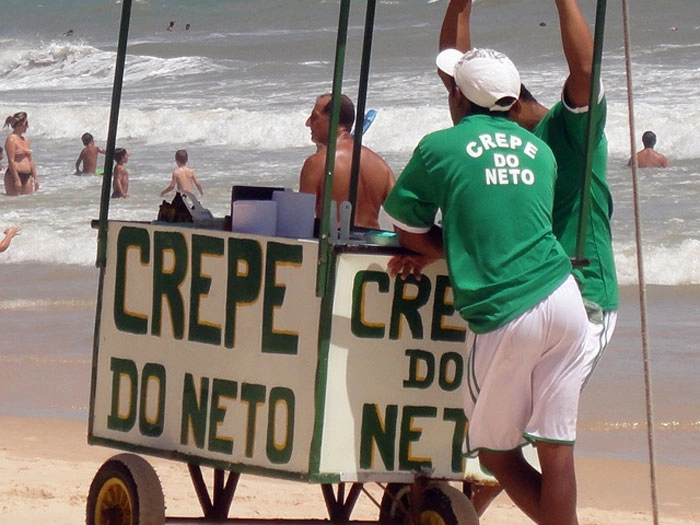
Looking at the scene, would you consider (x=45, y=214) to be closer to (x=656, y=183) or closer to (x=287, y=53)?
(x=656, y=183)

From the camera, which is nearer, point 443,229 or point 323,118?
point 443,229

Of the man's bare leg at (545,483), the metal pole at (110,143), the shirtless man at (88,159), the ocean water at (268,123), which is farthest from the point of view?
the shirtless man at (88,159)

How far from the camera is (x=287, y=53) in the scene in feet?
105

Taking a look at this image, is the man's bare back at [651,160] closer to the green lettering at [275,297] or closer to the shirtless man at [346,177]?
the shirtless man at [346,177]

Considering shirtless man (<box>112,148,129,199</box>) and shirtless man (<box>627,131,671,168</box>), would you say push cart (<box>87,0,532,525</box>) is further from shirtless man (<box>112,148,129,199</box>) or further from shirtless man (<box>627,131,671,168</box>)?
shirtless man (<box>627,131,671,168</box>)

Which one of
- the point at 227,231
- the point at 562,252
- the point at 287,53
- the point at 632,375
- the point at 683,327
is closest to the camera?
the point at 562,252

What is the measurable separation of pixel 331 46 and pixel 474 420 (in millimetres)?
29712

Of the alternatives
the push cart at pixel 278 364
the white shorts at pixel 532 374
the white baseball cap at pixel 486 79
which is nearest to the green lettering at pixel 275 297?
the push cart at pixel 278 364

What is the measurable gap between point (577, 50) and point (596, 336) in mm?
724

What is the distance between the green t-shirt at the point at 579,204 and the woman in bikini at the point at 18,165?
45.1 feet

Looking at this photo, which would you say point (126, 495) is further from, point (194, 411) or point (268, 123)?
point (268, 123)

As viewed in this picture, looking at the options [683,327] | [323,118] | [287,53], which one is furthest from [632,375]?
[287,53]

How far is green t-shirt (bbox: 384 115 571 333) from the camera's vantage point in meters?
3.35

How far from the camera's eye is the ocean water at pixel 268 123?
8.34 m
